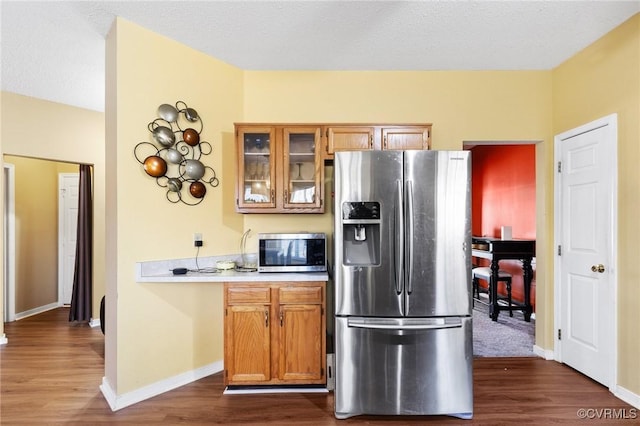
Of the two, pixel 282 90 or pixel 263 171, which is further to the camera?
pixel 282 90

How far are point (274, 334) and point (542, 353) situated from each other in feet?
8.76

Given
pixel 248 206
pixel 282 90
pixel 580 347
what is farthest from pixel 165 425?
pixel 580 347

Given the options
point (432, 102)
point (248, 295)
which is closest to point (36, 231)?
point (248, 295)

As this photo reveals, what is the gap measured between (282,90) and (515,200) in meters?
3.86

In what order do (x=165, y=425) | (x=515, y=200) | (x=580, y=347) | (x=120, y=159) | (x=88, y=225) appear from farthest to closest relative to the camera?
(x=515, y=200) → (x=88, y=225) → (x=580, y=347) → (x=120, y=159) → (x=165, y=425)

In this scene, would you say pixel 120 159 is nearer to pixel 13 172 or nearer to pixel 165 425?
pixel 165 425

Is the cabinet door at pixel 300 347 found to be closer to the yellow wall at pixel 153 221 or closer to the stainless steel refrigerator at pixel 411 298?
the stainless steel refrigerator at pixel 411 298

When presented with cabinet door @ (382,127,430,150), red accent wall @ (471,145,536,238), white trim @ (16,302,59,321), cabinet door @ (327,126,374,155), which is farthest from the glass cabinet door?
white trim @ (16,302,59,321)

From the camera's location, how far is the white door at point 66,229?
195 inches

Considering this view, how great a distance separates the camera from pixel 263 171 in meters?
2.84

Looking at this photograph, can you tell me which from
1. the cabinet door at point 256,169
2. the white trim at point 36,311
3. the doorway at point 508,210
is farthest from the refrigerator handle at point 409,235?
the white trim at point 36,311

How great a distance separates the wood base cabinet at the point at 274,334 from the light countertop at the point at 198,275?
0.06 meters

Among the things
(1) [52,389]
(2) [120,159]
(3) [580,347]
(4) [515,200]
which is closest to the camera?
(2) [120,159]

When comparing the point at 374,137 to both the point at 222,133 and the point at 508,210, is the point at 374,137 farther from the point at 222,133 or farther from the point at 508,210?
the point at 508,210
